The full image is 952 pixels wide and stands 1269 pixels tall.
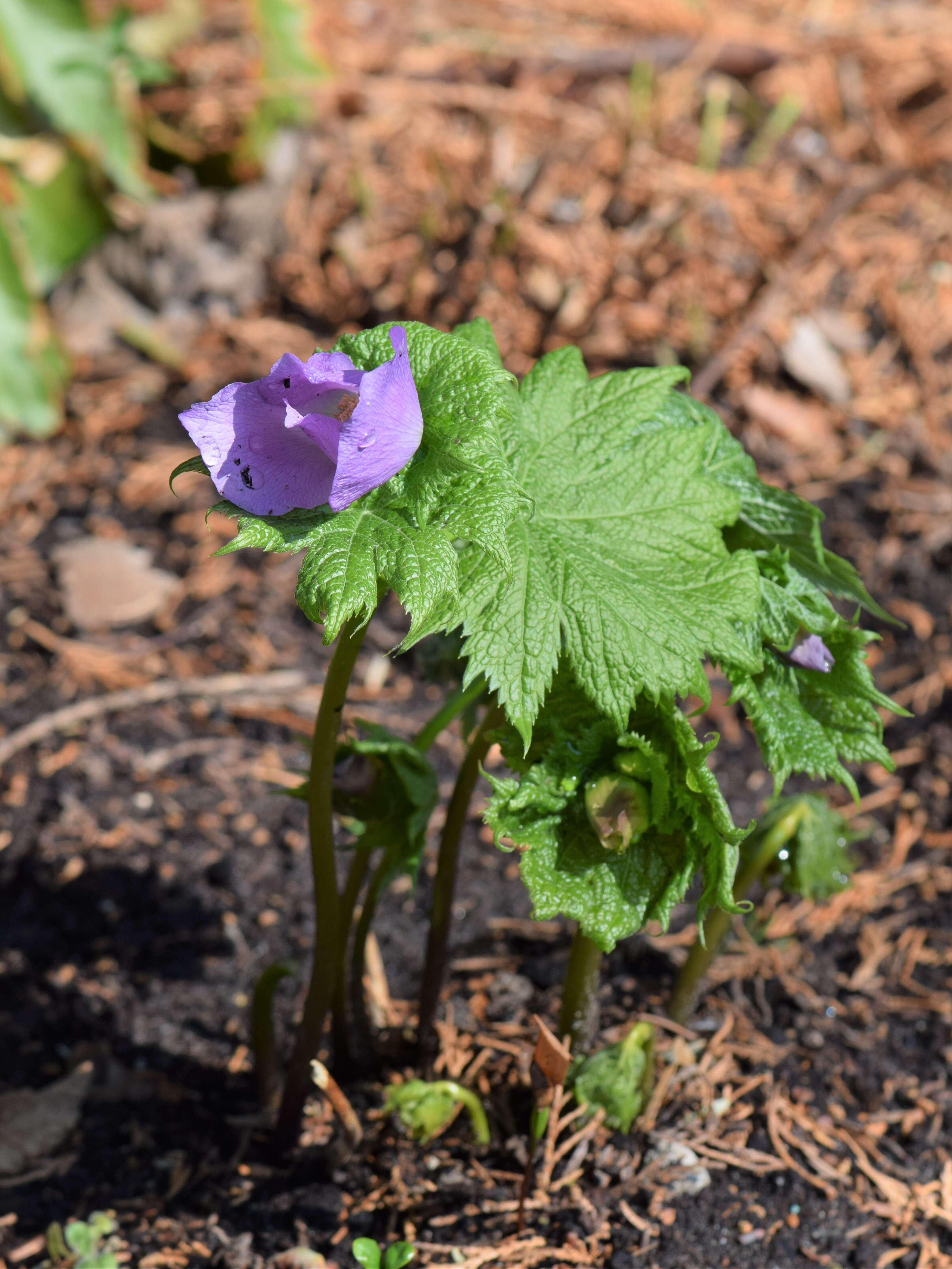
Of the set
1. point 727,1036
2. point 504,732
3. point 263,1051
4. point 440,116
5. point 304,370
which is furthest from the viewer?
point 440,116

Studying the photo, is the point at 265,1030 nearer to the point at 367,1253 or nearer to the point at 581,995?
the point at 367,1253

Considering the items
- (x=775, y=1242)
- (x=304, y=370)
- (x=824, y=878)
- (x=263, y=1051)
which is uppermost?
(x=304, y=370)

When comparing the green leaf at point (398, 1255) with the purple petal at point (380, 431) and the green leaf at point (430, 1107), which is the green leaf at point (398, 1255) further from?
the purple petal at point (380, 431)

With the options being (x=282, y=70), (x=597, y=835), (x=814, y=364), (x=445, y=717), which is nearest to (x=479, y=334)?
(x=445, y=717)

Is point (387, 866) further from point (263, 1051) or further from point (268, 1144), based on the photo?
point (268, 1144)

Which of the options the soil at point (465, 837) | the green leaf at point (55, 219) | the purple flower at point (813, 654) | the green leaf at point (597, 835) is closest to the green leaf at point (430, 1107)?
the soil at point (465, 837)

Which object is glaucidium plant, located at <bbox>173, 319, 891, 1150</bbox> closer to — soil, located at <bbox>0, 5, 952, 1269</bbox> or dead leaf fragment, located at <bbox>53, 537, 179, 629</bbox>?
soil, located at <bbox>0, 5, 952, 1269</bbox>

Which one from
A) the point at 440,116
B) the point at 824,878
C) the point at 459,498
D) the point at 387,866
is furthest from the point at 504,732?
the point at 440,116
